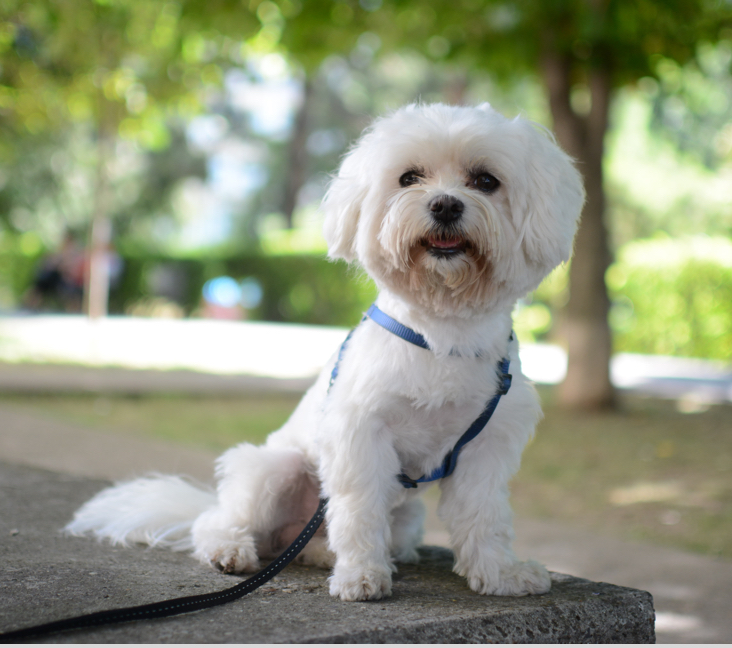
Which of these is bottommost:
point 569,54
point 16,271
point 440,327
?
point 440,327

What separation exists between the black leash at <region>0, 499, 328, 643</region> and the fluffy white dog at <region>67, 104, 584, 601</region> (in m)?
0.20

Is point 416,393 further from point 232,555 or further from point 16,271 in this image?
point 16,271

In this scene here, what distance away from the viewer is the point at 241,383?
1024 centimetres

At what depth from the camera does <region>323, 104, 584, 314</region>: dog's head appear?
2.39 m

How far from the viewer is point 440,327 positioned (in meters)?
2.48

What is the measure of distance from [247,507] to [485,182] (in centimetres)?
138

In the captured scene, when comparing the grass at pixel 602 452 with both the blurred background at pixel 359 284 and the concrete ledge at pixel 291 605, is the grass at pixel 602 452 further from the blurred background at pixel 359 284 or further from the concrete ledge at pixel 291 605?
the concrete ledge at pixel 291 605

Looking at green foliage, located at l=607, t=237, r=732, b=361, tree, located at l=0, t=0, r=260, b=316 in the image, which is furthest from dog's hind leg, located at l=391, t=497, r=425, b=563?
green foliage, located at l=607, t=237, r=732, b=361

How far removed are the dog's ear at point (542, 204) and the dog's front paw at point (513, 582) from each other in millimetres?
987

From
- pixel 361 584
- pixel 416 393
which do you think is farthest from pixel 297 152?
pixel 361 584

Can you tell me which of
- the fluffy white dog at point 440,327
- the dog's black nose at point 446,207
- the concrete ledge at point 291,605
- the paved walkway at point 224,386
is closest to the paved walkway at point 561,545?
the paved walkway at point 224,386

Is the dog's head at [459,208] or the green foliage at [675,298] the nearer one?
the dog's head at [459,208]

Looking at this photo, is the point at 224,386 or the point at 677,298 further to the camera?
the point at 677,298

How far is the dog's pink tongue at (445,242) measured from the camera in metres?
2.41
